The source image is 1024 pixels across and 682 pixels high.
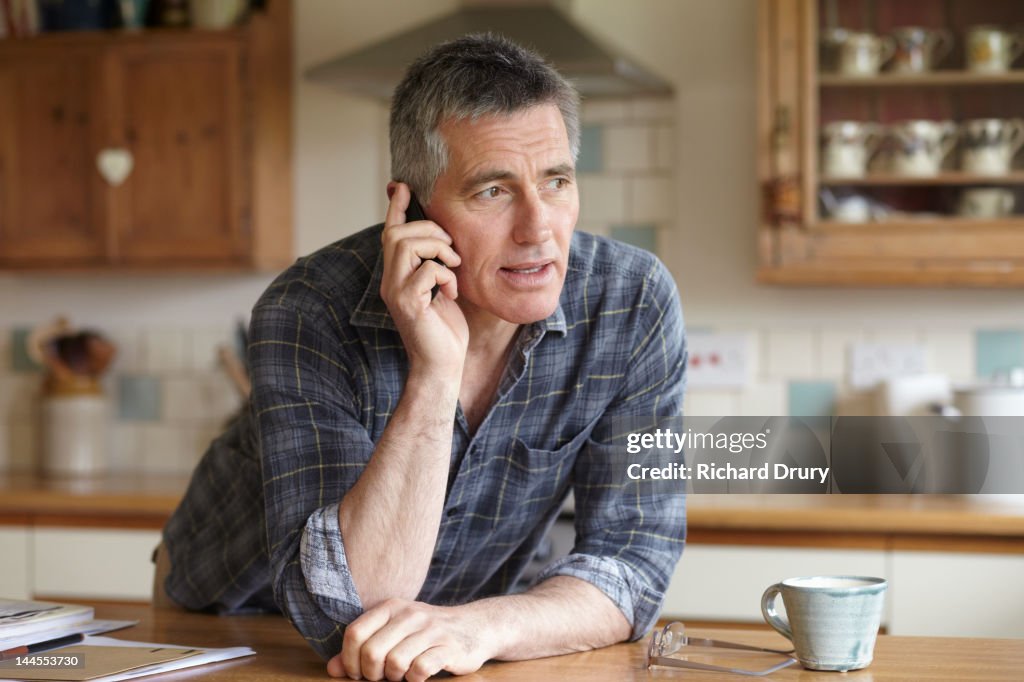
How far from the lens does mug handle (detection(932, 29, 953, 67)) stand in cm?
282

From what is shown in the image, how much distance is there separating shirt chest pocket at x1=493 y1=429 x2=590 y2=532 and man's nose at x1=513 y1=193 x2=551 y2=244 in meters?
0.28

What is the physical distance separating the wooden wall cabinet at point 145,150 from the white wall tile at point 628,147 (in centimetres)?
88

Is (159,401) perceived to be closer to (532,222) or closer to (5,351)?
(5,351)

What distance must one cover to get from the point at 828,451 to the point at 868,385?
6.42 ft

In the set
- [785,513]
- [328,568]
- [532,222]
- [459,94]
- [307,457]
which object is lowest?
[785,513]

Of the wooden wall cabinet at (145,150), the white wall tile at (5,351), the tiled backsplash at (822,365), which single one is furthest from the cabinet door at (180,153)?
the tiled backsplash at (822,365)

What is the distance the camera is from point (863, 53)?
9.29 ft

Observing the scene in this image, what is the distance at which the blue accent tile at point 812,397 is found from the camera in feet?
10.4

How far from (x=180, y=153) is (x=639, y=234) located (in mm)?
1219

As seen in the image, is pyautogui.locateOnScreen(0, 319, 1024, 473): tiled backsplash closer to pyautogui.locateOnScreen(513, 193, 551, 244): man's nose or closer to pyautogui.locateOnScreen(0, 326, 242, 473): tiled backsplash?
pyautogui.locateOnScreen(0, 326, 242, 473): tiled backsplash

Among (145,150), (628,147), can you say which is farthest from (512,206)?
(145,150)

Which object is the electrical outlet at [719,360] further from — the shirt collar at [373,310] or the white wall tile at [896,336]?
the shirt collar at [373,310]

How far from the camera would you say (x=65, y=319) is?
3.53 metres

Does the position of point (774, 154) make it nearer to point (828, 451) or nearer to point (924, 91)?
point (924, 91)
